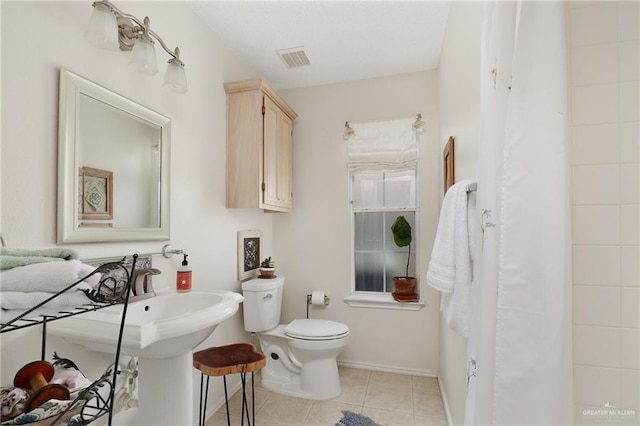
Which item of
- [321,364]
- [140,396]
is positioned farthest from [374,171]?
[140,396]

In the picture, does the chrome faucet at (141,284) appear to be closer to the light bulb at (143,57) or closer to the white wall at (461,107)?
the light bulb at (143,57)

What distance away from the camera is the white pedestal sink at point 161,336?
0.97 metres

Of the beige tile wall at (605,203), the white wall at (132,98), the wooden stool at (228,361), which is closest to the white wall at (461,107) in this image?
the beige tile wall at (605,203)

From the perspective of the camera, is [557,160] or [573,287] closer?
[557,160]

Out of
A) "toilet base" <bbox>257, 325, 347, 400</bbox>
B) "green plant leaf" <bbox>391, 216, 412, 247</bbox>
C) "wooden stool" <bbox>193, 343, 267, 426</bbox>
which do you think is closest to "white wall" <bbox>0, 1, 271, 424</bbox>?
"toilet base" <bbox>257, 325, 347, 400</bbox>

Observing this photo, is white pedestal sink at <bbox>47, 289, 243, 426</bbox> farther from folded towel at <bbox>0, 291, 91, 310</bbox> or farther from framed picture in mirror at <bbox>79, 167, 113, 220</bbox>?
framed picture in mirror at <bbox>79, 167, 113, 220</bbox>

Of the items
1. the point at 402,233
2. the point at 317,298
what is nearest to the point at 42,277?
the point at 317,298

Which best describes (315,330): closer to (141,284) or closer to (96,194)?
(141,284)

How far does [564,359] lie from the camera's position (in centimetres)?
76

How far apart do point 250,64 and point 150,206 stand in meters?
1.60

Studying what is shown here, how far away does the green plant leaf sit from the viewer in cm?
258

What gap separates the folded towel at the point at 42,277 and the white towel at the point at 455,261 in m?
1.16

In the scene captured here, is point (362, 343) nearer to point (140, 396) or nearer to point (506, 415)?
point (140, 396)

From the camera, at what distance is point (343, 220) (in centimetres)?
281
